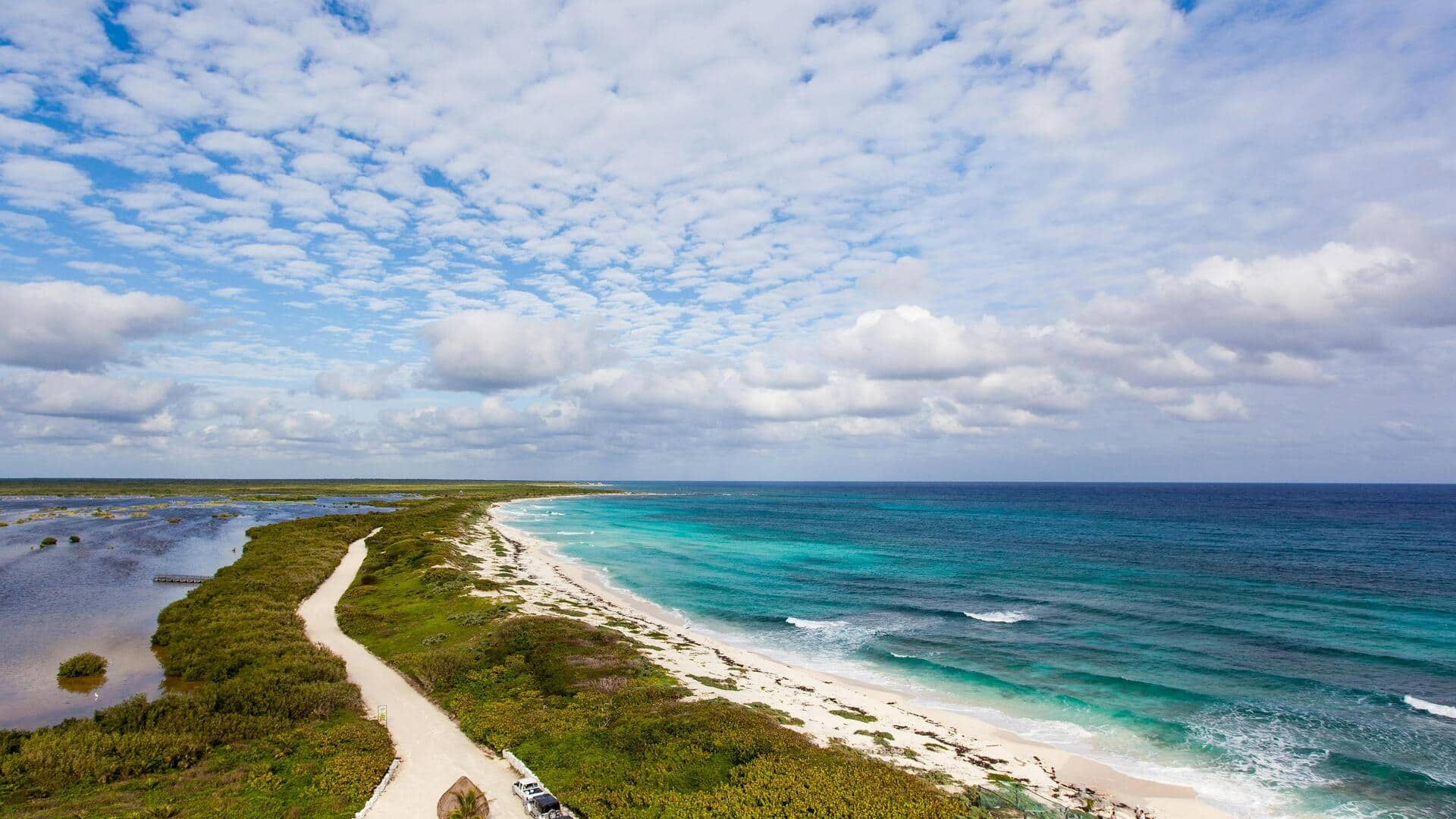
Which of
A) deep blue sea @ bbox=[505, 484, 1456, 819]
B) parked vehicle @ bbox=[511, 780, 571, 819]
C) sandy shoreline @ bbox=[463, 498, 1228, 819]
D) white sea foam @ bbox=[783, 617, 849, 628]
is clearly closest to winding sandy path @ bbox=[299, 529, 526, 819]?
parked vehicle @ bbox=[511, 780, 571, 819]

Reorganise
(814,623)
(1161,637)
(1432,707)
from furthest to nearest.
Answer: (814,623) → (1161,637) → (1432,707)

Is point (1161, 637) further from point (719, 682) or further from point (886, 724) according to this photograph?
point (719, 682)

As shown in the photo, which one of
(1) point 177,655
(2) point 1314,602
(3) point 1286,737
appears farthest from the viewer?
(2) point 1314,602

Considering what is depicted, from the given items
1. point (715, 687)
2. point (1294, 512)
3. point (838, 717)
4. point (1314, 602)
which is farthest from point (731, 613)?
point (1294, 512)

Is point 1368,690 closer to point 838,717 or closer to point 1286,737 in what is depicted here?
point 1286,737

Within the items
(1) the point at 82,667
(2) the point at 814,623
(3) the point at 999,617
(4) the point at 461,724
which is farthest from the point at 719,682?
(1) the point at 82,667

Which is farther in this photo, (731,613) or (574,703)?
(731,613)
